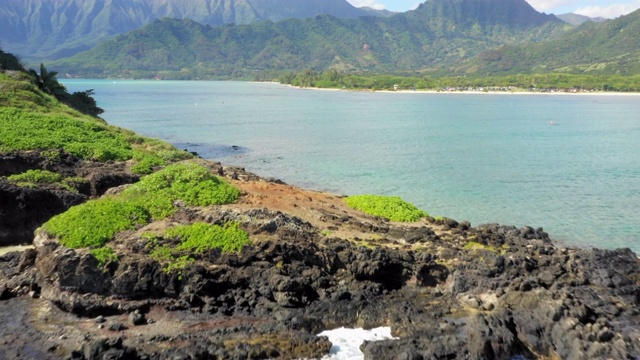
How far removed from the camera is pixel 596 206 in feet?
97.0

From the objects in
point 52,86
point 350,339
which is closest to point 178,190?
point 350,339

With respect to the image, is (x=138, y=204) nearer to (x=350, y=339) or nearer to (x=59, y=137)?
(x=350, y=339)

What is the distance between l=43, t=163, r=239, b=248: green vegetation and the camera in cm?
1592

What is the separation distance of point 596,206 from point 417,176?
12178 millimetres

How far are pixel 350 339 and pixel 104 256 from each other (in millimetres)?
7561

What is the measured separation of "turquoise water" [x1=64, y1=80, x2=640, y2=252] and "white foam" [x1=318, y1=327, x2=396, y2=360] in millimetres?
14363

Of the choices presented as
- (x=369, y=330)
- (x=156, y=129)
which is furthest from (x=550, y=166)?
(x=156, y=129)

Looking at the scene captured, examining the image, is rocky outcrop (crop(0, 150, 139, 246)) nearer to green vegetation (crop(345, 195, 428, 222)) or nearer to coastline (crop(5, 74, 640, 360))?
coastline (crop(5, 74, 640, 360))

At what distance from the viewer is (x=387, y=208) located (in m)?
22.5

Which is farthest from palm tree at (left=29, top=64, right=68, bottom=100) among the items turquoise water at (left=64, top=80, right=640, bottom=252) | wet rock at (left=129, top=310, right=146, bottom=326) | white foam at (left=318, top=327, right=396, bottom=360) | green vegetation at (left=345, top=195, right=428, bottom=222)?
white foam at (left=318, top=327, right=396, bottom=360)

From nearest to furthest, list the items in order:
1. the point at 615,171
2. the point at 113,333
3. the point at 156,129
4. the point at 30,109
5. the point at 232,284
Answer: the point at 113,333 < the point at 232,284 < the point at 30,109 < the point at 615,171 < the point at 156,129

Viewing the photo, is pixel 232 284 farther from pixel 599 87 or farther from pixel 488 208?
pixel 599 87

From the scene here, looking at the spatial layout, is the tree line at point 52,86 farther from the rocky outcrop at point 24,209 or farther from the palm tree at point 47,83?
the rocky outcrop at point 24,209

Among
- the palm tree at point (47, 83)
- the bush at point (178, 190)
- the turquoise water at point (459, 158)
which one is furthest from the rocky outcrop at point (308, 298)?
the palm tree at point (47, 83)
